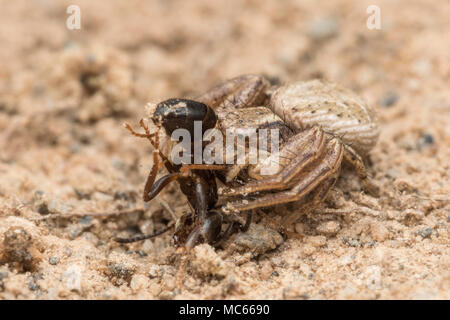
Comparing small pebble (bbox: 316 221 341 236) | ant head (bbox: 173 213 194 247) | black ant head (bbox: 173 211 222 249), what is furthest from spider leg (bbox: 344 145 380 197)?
ant head (bbox: 173 213 194 247)

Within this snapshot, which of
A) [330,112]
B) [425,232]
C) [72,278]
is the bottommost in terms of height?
[72,278]

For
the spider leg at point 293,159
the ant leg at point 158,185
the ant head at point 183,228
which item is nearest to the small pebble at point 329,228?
the spider leg at point 293,159

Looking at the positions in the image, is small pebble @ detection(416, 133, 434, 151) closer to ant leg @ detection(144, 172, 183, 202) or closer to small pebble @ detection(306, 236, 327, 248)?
small pebble @ detection(306, 236, 327, 248)

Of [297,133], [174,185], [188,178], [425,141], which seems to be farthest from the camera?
[425,141]

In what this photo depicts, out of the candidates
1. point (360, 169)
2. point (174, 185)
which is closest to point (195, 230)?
point (174, 185)

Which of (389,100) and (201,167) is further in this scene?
(389,100)

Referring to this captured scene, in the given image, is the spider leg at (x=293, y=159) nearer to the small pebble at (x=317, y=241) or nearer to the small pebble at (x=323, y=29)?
the small pebble at (x=317, y=241)

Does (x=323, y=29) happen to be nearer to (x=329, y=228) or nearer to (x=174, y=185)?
(x=174, y=185)
